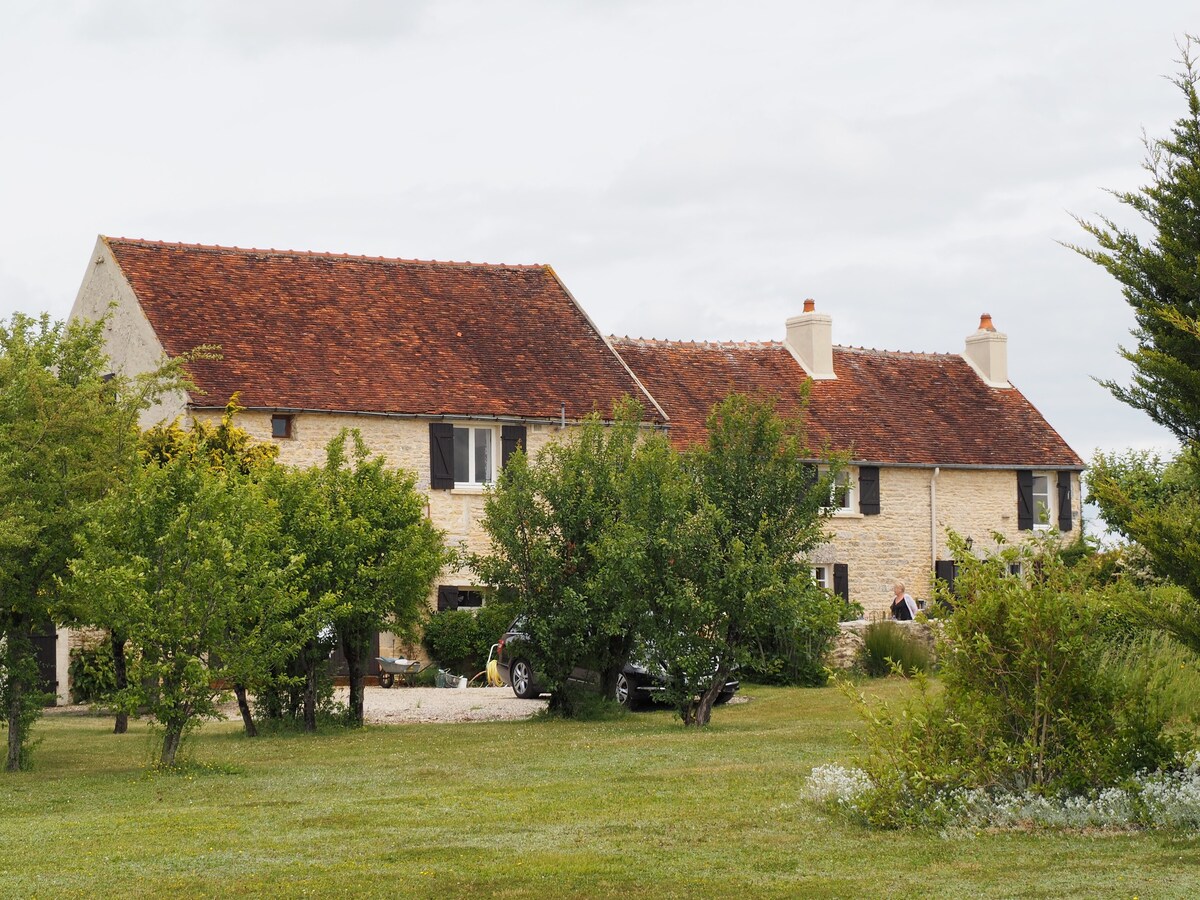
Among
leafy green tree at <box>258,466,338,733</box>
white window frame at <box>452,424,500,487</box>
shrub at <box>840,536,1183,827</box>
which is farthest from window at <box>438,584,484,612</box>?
shrub at <box>840,536,1183,827</box>

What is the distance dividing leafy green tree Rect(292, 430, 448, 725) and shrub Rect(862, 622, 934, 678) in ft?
28.5

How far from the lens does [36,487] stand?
626 inches

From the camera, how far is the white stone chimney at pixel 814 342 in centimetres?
3984

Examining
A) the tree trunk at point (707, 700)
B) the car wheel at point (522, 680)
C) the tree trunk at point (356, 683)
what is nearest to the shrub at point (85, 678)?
the car wheel at point (522, 680)

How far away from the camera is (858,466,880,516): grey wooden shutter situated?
3756 cm

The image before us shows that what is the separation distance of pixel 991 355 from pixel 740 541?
81.9 feet

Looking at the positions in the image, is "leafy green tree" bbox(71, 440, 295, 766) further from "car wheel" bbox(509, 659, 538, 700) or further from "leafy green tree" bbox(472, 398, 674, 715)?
"car wheel" bbox(509, 659, 538, 700)

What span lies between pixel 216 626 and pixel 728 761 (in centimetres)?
514

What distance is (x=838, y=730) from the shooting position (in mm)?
18344

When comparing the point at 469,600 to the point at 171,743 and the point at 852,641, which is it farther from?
the point at 171,743

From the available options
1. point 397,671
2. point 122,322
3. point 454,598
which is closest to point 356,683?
point 397,671

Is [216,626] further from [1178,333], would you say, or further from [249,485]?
[1178,333]

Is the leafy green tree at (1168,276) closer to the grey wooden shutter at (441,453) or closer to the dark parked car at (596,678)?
the dark parked car at (596,678)

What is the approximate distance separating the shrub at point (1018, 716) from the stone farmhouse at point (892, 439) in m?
23.6
